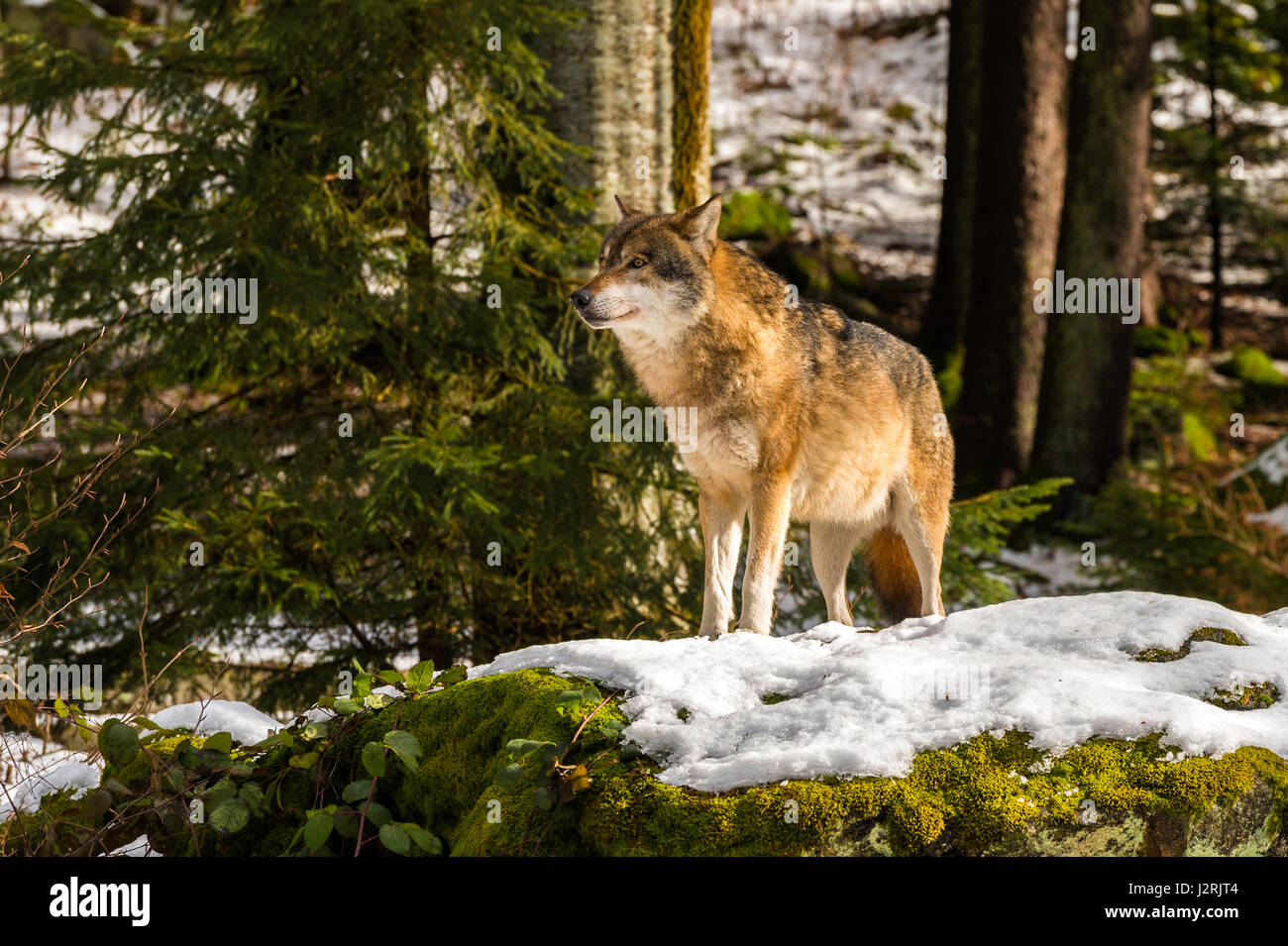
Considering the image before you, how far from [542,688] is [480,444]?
147 inches

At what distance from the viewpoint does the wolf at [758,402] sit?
17.1ft

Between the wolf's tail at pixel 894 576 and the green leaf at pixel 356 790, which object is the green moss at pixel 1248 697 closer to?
the wolf's tail at pixel 894 576

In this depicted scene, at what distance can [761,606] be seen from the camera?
5133 millimetres

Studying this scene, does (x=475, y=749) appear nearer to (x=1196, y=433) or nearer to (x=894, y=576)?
(x=894, y=576)

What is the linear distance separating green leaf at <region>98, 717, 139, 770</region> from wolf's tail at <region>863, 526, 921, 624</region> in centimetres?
375

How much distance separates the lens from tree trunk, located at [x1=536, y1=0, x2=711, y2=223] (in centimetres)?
867

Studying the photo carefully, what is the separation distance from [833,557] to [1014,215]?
30.6 ft

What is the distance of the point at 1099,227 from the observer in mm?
12750

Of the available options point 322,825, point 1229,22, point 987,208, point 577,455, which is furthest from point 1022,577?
point 1229,22

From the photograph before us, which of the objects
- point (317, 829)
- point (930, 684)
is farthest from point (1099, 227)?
point (317, 829)

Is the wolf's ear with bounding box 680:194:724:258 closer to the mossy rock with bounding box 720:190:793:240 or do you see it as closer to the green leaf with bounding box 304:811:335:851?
the green leaf with bounding box 304:811:335:851

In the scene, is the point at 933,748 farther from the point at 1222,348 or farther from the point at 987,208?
the point at 1222,348

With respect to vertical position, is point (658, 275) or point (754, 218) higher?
point (754, 218)

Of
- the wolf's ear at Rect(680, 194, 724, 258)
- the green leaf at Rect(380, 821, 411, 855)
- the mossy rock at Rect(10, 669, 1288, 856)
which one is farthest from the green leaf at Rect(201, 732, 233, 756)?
the wolf's ear at Rect(680, 194, 724, 258)
